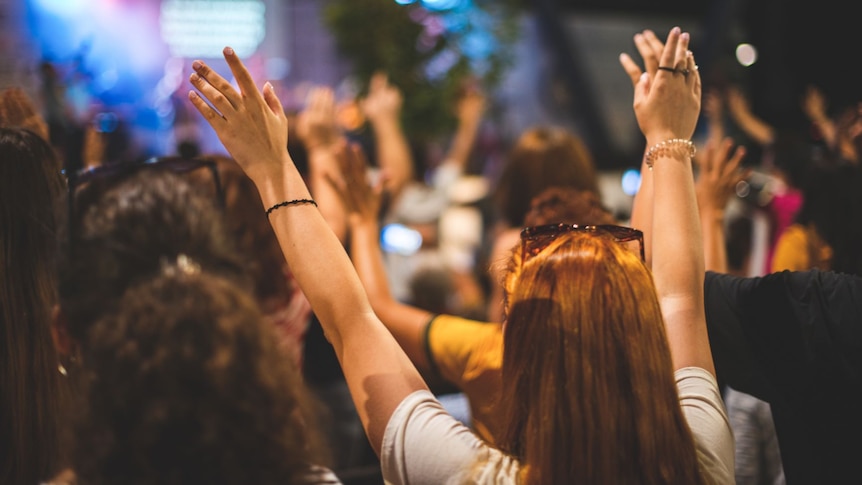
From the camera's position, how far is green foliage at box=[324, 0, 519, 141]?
7156mm

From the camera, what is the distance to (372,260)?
189 centimetres

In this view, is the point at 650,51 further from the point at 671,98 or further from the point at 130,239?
the point at 130,239

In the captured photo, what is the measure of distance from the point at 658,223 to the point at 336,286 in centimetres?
60

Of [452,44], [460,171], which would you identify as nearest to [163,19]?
[452,44]

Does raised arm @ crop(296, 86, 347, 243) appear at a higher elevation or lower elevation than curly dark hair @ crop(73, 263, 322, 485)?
higher

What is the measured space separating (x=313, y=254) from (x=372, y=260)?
64 centimetres

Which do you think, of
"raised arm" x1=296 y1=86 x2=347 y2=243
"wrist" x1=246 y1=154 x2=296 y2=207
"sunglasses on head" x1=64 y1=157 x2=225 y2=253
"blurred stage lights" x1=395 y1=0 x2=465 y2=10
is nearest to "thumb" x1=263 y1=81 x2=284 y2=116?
"wrist" x1=246 y1=154 x2=296 y2=207

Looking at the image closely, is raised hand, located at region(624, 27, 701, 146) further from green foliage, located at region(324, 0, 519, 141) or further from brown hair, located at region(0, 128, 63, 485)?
green foliage, located at region(324, 0, 519, 141)

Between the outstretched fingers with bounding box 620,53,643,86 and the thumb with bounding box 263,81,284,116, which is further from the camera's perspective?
the outstretched fingers with bounding box 620,53,643,86

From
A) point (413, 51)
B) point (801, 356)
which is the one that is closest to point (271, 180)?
point (801, 356)

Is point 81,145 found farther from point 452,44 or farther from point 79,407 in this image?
point 452,44

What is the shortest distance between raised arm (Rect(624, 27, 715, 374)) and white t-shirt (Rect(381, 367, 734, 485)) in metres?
0.11

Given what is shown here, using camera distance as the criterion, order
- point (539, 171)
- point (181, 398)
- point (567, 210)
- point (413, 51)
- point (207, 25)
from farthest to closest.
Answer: point (207, 25)
point (413, 51)
point (539, 171)
point (567, 210)
point (181, 398)

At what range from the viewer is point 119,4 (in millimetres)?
8219
